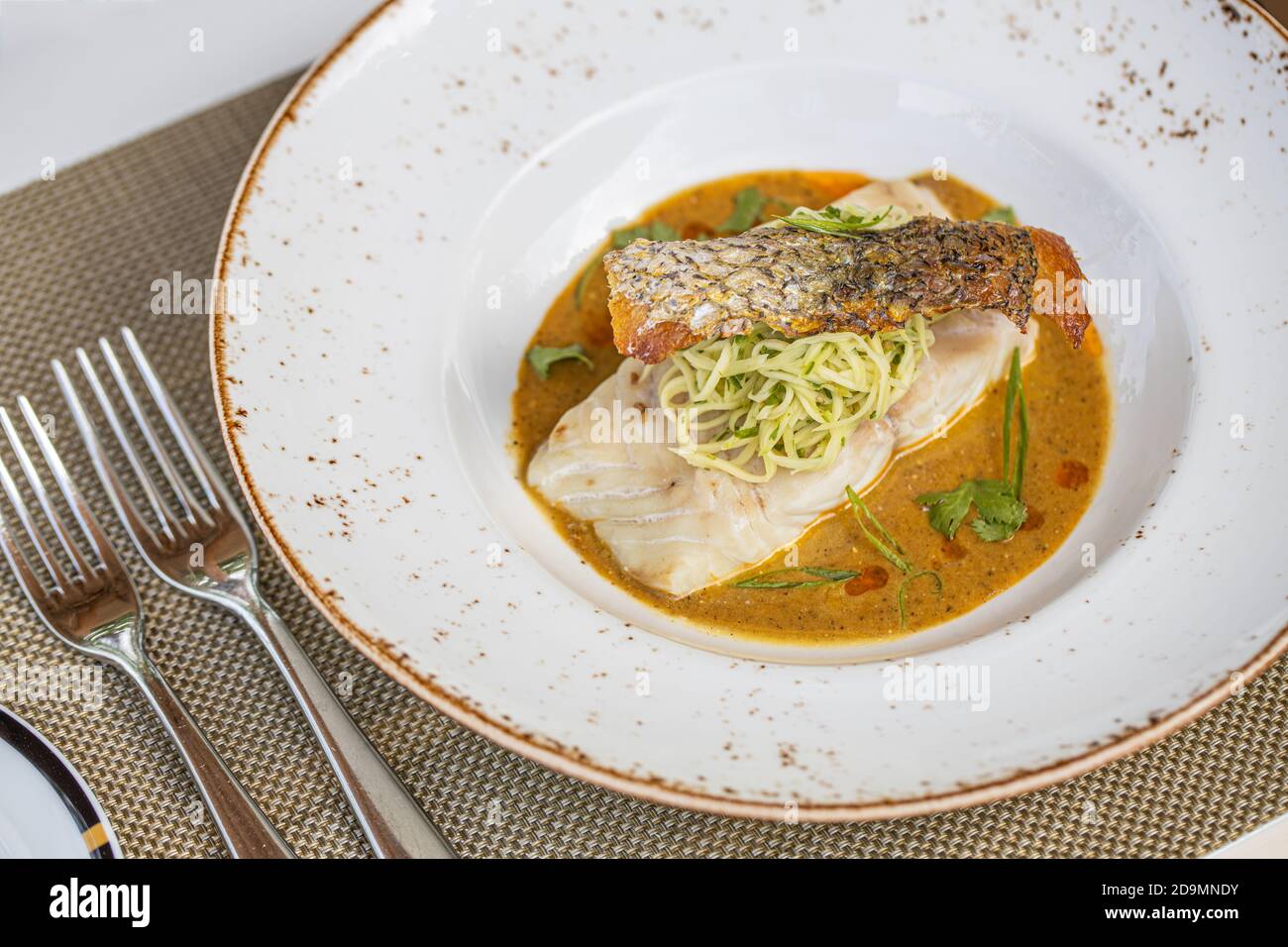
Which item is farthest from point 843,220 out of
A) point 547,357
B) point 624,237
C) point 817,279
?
Answer: point 547,357

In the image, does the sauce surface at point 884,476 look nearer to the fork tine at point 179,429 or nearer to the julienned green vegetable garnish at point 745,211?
the julienned green vegetable garnish at point 745,211

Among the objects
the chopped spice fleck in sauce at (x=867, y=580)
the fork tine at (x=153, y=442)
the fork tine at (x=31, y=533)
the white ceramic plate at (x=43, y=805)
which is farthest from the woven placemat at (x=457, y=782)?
the chopped spice fleck in sauce at (x=867, y=580)

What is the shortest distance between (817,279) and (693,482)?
0.78m

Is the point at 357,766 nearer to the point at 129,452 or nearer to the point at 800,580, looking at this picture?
the point at 129,452

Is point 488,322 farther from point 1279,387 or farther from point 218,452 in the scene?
point 1279,387

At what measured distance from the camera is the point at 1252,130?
375 cm

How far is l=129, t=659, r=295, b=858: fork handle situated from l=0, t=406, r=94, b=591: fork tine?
0.48 meters

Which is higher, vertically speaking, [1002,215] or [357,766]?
[1002,215]

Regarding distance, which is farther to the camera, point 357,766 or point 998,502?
point 998,502

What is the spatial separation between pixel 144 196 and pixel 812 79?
8.55ft

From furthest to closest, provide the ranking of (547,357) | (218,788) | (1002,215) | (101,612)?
(1002,215)
(547,357)
(101,612)
(218,788)

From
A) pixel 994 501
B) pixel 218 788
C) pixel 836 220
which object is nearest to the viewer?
pixel 218 788

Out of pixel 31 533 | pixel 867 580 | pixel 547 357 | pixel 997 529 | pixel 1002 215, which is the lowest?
pixel 867 580

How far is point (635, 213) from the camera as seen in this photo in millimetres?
4441
